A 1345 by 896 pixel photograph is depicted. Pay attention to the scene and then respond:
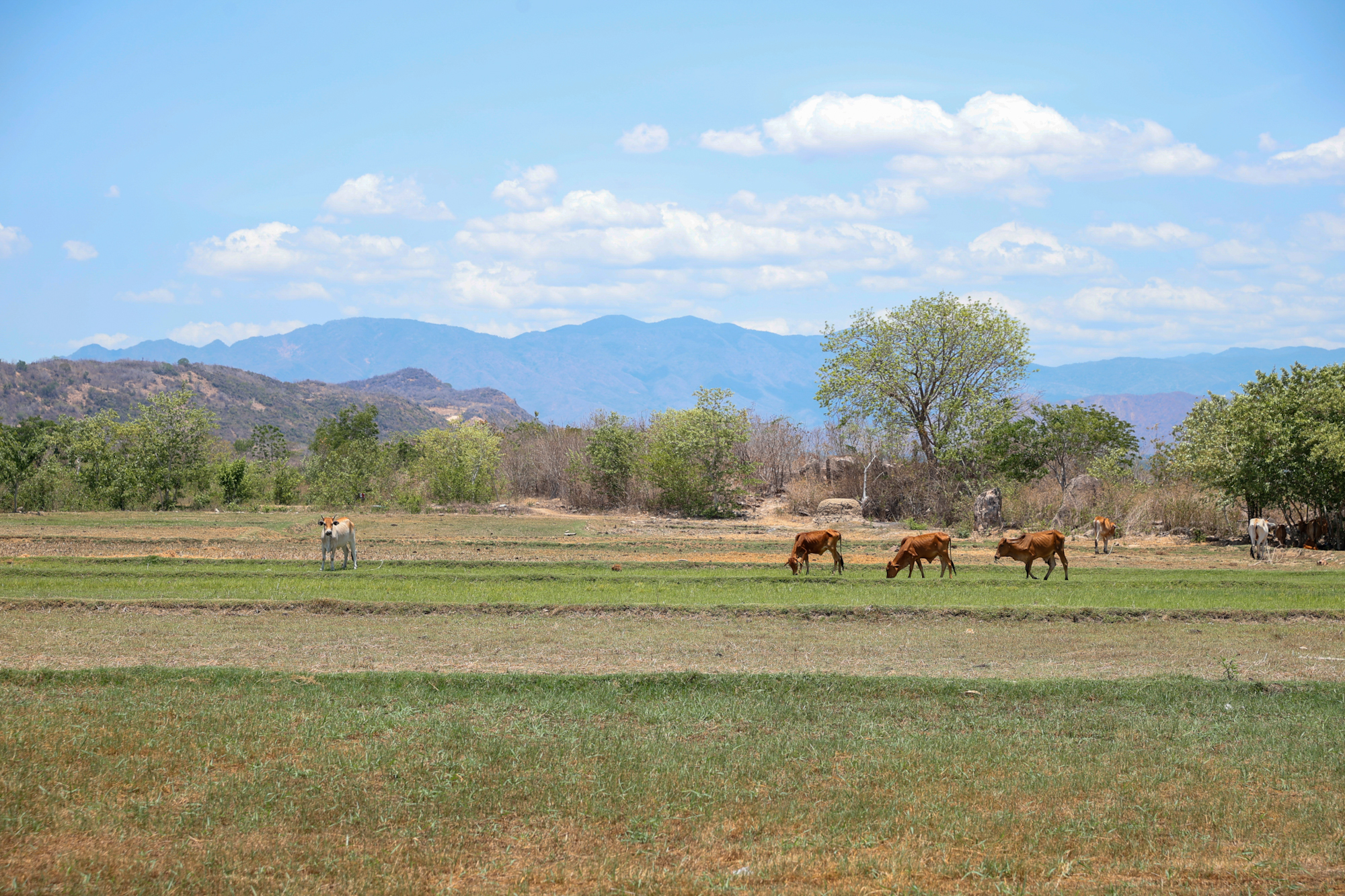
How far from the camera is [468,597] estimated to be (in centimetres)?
1945

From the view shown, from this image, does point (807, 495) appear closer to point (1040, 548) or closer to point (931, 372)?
point (931, 372)

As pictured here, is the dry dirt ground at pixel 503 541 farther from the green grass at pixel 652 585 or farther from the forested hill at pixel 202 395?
the forested hill at pixel 202 395

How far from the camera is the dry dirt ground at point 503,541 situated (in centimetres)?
2805

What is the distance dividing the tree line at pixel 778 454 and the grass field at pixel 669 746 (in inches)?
885

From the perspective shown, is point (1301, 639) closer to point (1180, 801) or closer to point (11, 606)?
point (1180, 801)

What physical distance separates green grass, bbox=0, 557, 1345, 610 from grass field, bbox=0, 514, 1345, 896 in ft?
2.22

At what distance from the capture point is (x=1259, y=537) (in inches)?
1107

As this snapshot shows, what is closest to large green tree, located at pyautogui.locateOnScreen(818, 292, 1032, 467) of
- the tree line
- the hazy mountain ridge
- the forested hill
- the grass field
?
the tree line

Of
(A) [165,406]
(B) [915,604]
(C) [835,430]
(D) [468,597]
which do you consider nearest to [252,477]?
(A) [165,406]

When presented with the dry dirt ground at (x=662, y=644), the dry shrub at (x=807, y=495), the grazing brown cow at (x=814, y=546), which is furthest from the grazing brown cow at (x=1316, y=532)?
the dry shrub at (x=807, y=495)

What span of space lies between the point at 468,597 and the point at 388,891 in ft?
45.9

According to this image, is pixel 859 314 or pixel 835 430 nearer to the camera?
pixel 859 314

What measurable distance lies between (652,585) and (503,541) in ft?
43.0

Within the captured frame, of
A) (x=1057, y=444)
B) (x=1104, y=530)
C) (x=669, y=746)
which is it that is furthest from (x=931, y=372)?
(x=669, y=746)
